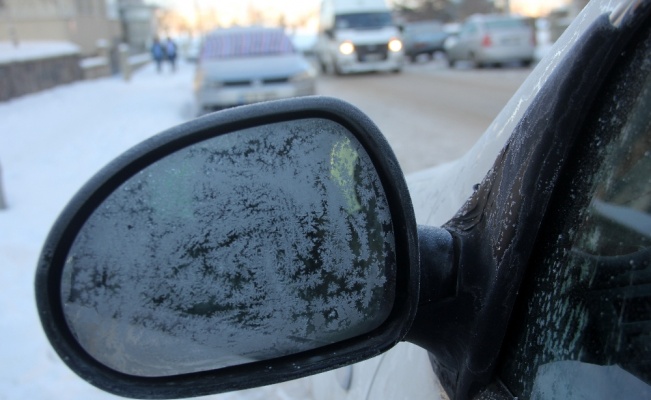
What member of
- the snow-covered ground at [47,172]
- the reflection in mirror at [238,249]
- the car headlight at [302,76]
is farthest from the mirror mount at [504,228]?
the car headlight at [302,76]

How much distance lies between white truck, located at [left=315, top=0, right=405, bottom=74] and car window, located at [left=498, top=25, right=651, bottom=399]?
2332cm

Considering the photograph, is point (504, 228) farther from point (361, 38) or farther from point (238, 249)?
point (361, 38)

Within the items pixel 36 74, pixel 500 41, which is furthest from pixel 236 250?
pixel 500 41

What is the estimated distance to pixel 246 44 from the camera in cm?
1380

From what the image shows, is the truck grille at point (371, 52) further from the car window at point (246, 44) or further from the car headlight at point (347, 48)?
the car window at point (246, 44)

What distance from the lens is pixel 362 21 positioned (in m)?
25.2

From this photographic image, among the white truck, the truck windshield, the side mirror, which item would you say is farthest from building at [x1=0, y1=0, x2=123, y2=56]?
the side mirror

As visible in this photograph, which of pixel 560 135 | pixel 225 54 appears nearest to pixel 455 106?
pixel 225 54

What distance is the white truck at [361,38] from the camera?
23953 mm

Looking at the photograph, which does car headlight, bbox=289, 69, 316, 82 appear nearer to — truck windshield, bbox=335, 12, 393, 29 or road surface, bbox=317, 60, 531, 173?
road surface, bbox=317, 60, 531, 173

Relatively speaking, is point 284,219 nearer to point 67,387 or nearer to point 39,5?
point 67,387

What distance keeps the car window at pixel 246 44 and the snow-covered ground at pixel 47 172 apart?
1684 millimetres

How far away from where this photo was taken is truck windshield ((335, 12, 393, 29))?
25.1m

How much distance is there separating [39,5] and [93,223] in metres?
30.4
